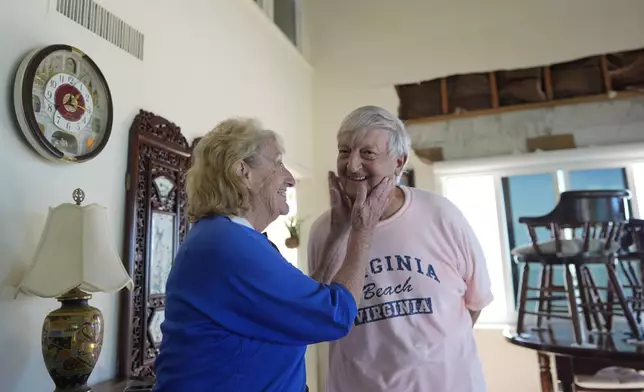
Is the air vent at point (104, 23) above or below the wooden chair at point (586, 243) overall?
above

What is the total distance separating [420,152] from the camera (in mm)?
4445

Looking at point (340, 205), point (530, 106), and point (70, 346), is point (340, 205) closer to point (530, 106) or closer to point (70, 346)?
point (70, 346)

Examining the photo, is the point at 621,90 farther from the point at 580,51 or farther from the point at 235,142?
the point at 235,142

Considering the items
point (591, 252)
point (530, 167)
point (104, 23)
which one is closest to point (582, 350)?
point (591, 252)

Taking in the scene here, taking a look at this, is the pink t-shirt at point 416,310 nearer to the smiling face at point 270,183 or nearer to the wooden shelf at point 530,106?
the smiling face at point 270,183

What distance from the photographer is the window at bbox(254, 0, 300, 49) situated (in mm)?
4676

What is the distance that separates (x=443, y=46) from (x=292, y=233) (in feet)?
7.93

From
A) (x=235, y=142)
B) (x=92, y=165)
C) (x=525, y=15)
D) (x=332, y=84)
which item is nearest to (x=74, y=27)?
(x=92, y=165)

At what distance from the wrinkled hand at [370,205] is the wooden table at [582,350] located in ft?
4.88

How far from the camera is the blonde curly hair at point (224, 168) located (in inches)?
45.1

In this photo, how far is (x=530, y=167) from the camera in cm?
418

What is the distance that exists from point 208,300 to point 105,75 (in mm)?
1544

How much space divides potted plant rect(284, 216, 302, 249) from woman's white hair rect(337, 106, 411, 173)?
113 inches

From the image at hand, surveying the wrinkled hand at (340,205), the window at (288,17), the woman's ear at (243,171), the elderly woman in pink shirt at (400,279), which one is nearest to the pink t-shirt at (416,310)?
the elderly woman in pink shirt at (400,279)
